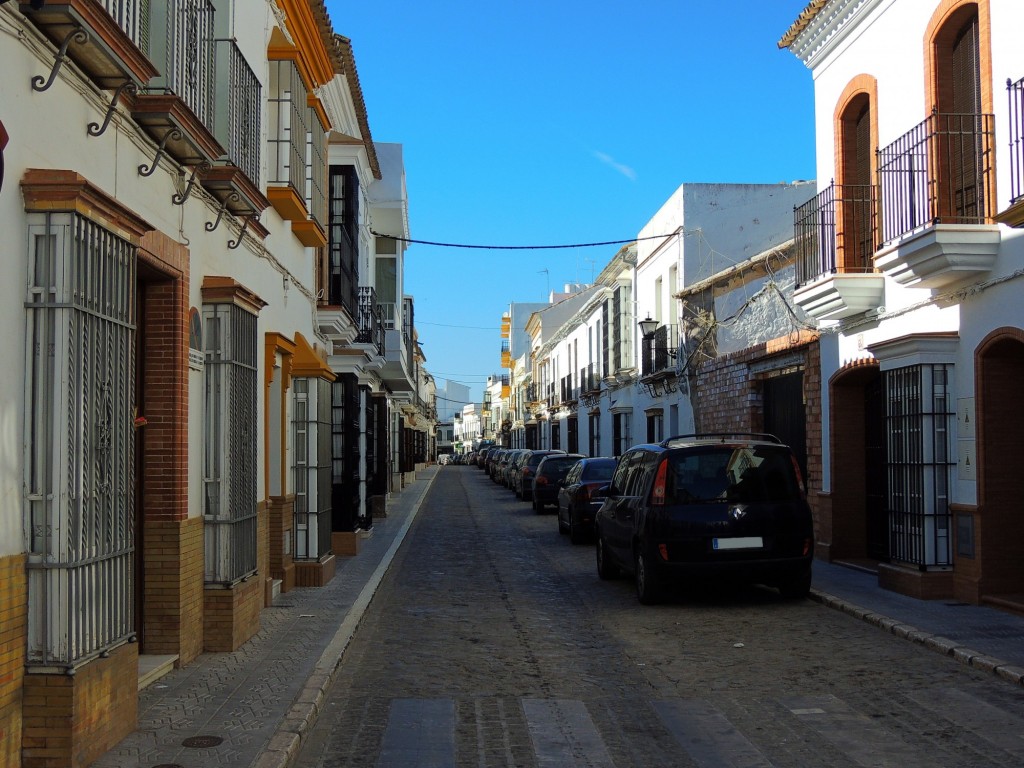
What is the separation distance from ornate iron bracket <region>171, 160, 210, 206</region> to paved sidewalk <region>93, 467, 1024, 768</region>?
3372 mm

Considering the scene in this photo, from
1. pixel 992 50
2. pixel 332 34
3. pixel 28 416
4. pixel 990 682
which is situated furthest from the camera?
pixel 332 34

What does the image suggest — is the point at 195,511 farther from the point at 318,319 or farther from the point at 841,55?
the point at 841,55

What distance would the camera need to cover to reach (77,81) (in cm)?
569

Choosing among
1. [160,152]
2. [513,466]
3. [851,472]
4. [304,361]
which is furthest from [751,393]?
[513,466]

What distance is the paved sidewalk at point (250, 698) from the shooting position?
564 centimetres

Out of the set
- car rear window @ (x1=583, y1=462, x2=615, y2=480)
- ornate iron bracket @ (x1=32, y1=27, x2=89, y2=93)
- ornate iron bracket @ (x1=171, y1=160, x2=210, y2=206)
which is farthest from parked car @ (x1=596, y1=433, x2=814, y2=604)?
car rear window @ (x1=583, y1=462, x2=615, y2=480)

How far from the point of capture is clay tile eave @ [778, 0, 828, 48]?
45.8 ft

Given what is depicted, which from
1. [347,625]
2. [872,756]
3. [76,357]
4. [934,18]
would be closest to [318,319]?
[347,625]

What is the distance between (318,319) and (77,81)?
9.24 metres

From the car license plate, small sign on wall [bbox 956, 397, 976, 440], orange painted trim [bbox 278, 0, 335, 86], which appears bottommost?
the car license plate

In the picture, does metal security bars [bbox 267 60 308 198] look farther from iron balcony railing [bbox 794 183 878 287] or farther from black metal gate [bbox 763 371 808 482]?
black metal gate [bbox 763 371 808 482]

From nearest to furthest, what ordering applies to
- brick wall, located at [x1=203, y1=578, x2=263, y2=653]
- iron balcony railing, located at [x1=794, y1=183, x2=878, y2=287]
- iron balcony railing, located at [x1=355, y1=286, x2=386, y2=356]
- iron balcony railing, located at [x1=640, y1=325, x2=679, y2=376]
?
brick wall, located at [x1=203, y1=578, x2=263, y2=653]
iron balcony railing, located at [x1=794, y1=183, x2=878, y2=287]
iron balcony railing, located at [x1=355, y1=286, x2=386, y2=356]
iron balcony railing, located at [x1=640, y1=325, x2=679, y2=376]

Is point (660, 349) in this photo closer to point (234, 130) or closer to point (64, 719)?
point (234, 130)

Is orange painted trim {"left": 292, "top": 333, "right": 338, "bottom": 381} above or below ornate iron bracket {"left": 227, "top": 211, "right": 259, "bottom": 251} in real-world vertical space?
below
